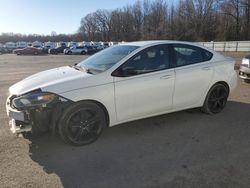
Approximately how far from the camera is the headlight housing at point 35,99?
152 inches

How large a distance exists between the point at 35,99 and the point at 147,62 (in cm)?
203

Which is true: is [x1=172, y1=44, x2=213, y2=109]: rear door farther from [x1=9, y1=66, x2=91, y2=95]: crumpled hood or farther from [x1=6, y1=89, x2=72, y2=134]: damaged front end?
[x1=6, y1=89, x2=72, y2=134]: damaged front end

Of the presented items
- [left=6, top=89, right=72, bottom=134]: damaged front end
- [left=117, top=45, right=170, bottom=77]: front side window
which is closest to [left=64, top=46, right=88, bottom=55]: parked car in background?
[left=117, top=45, right=170, bottom=77]: front side window

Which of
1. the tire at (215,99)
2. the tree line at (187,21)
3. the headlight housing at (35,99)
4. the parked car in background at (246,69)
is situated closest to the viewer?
the headlight housing at (35,99)

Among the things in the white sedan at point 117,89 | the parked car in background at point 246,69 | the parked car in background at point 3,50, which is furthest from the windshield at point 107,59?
the parked car in background at point 3,50

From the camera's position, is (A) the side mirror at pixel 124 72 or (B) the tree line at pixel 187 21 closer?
(A) the side mirror at pixel 124 72

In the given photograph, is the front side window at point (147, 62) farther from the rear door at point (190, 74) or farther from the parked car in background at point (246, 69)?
the parked car in background at point (246, 69)

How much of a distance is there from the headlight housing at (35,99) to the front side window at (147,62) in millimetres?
1196

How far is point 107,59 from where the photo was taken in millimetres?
4816

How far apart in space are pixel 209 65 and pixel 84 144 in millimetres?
3023

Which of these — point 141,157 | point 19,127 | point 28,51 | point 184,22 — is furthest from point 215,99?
point 184,22

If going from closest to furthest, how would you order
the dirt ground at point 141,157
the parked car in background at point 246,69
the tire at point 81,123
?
1. the dirt ground at point 141,157
2. the tire at point 81,123
3. the parked car in background at point 246,69

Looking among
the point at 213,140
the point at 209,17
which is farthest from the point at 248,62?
the point at 209,17

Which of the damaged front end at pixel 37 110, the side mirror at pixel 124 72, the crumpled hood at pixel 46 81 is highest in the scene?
the side mirror at pixel 124 72
